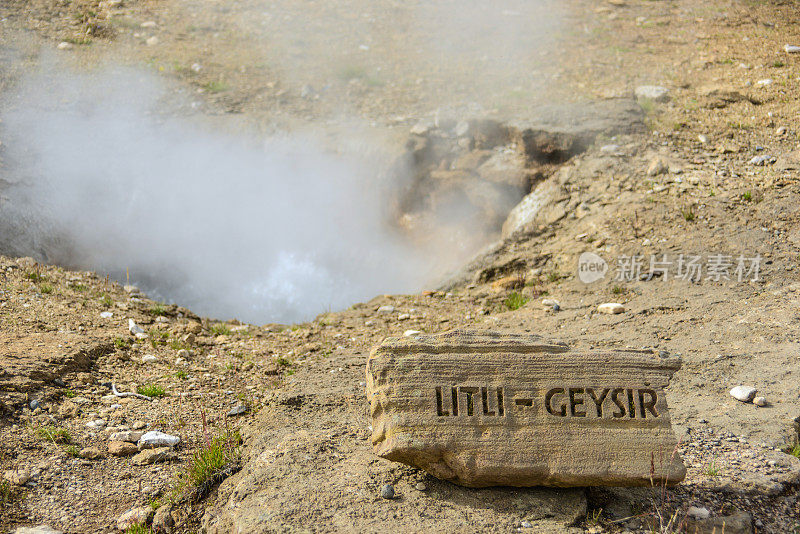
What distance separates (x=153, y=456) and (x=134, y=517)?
1.42 feet

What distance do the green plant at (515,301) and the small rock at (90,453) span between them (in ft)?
10.1

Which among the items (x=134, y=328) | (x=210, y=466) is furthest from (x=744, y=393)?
(x=134, y=328)

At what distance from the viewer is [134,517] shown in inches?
103

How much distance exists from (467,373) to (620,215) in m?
3.29

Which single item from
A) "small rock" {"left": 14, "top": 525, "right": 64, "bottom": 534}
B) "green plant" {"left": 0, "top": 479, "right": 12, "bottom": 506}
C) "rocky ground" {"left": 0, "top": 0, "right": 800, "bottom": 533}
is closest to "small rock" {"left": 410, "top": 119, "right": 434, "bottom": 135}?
"rocky ground" {"left": 0, "top": 0, "right": 800, "bottom": 533}

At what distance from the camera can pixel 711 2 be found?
8828 millimetres

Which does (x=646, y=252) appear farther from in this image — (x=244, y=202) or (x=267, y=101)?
(x=267, y=101)

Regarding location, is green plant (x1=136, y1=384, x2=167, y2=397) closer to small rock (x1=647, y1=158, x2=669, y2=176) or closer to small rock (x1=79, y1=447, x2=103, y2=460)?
small rock (x1=79, y1=447, x2=103, y2=460)

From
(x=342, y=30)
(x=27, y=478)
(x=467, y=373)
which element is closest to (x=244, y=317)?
(x=27, y=478)

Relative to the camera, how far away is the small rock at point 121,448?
303 cm

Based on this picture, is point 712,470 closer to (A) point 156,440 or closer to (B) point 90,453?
(A) point 156,440

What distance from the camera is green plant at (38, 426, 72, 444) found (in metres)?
3.02

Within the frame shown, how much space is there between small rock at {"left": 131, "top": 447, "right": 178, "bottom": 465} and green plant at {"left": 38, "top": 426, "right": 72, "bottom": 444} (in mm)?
360

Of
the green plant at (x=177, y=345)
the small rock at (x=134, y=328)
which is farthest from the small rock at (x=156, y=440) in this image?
the small rock at (x=134, y=328)
